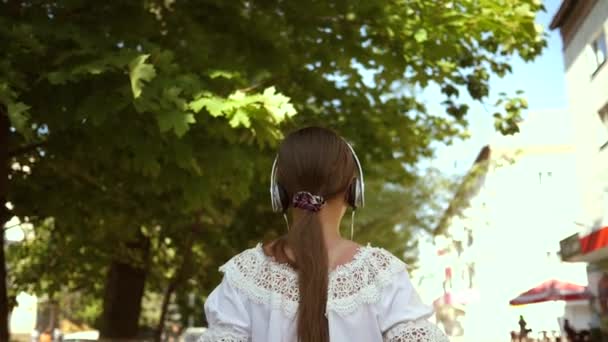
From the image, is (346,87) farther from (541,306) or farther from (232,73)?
(541,306)

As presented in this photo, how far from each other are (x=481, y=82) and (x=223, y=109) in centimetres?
633

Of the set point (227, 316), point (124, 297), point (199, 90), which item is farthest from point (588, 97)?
point (227, 316)

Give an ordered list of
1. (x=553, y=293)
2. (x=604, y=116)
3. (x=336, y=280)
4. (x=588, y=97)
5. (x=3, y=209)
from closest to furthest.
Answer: (x=336, y=280), (x=3, y=209), (x=553, y=293), (x=604, y=116), (x=588, y=97)

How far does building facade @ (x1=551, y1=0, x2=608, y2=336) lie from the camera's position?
1873 cm

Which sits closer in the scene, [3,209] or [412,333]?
[412,333]

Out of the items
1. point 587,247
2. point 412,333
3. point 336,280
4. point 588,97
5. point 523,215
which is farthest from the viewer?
point 523,215

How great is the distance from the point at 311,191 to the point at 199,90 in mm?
5249

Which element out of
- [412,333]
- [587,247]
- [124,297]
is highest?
[587,247]

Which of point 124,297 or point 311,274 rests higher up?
point 124,297

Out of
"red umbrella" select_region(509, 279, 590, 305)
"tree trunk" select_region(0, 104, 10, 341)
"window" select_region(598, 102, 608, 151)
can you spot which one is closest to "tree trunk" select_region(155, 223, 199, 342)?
"red umbrella" select_region(509, 279, 590, 305)

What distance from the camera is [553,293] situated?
55.2 ft

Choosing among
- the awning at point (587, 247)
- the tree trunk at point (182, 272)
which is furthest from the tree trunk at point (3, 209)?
the awning at point (587, 247)

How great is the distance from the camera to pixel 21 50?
8.77 meters

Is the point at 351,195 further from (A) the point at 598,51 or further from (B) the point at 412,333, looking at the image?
(A) the point at 598,51
